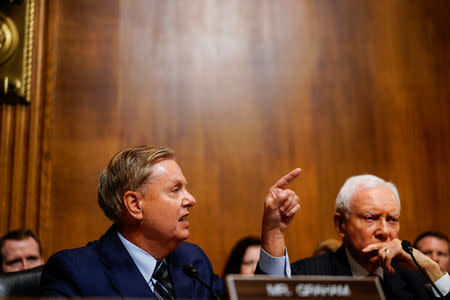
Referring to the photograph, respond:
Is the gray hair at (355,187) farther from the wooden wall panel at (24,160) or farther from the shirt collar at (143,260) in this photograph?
the wooden wall panel at (24,160)

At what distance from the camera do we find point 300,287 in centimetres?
125

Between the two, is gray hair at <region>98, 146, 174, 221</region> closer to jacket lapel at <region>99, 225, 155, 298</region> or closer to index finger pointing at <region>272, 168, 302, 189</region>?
jacket lapel at <region>99, 225, 155, 298</region>

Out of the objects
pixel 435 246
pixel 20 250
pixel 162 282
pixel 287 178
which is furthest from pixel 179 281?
pixel 435 246

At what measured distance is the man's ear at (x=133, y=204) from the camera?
2.02 metres

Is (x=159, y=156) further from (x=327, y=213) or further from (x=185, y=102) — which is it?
(x=327, y=213)

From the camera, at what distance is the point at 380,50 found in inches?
167

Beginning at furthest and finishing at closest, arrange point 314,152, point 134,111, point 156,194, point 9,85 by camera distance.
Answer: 1. point 314,152
2. point 134,111
3. point 9,85
4. point 156,194

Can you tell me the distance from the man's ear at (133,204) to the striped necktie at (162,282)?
0.20 meters

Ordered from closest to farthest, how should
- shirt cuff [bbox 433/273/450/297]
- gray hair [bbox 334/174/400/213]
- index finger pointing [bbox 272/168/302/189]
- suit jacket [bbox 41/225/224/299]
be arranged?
suit jacket [bbox 41/225/224/299] < index finger pointing [bbox 272/168/302/189] < shirt cuff [bbox 433/273/450/297] < gray hair [bbox 334/174/400/213]

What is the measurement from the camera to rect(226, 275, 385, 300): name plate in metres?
1.21

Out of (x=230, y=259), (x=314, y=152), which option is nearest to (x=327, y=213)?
(x=314, y=152)

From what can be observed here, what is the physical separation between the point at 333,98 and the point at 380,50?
1.88ft

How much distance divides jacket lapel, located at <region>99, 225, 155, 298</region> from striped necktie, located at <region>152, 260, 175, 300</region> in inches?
3.8

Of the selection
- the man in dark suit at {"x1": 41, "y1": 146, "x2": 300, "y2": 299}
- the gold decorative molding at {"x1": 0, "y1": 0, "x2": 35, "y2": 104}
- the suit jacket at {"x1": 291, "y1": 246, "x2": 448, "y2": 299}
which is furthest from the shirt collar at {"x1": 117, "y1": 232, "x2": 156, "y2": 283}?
the gold decorative molding at {"x1": 0, "y1": 0, "x2": 35, "y2": 104}
